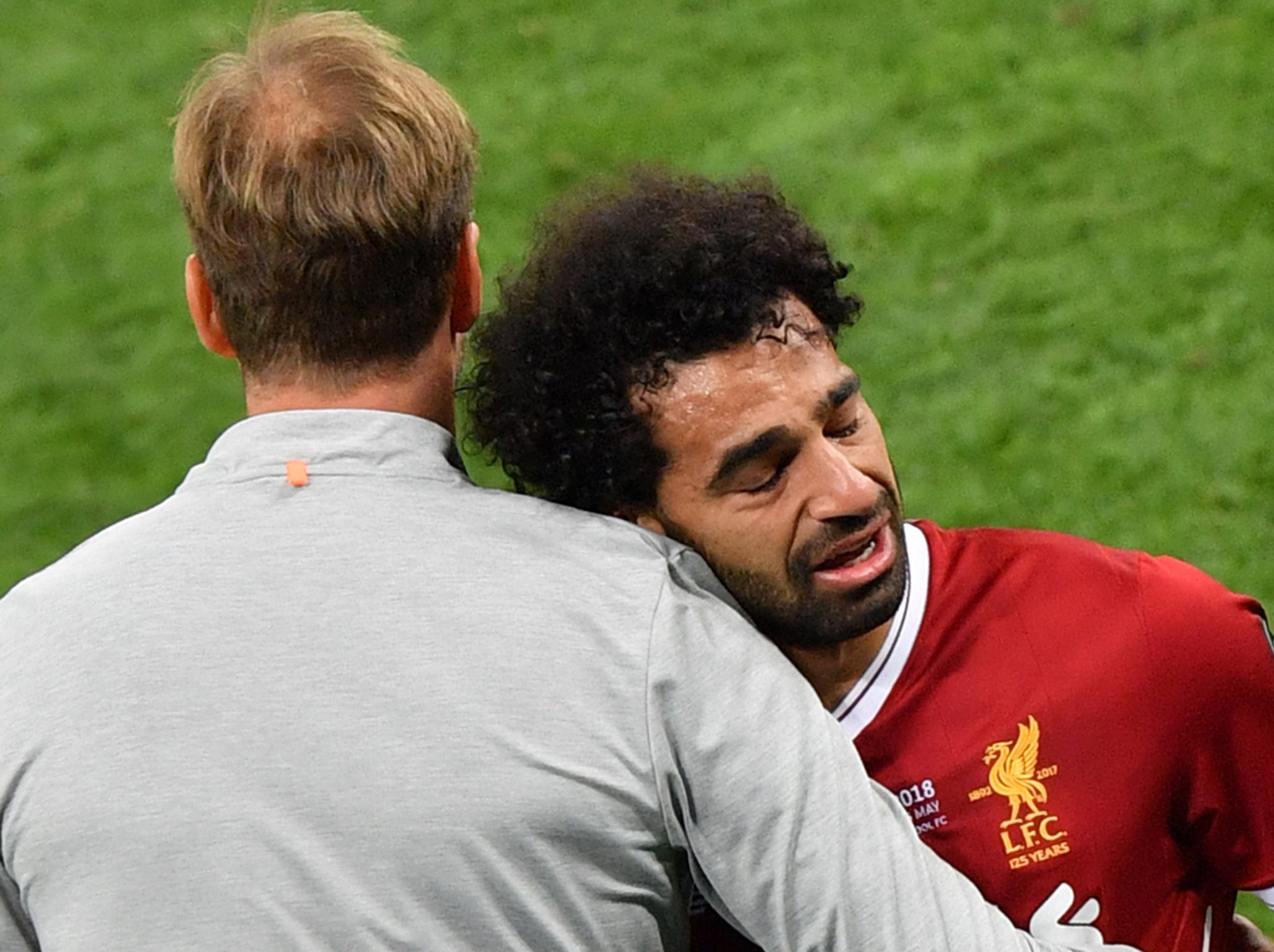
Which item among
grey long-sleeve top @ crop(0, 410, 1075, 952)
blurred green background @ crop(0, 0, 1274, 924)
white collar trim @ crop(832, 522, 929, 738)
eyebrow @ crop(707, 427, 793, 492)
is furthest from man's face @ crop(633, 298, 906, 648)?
blurred green background @ crop(0, 0, 1274, 924)

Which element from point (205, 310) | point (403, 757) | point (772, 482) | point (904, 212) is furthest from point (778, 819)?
point (904, 212)

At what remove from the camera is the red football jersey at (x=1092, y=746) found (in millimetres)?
2256

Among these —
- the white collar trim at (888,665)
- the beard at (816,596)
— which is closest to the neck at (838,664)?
the white collar trim at (888,665)

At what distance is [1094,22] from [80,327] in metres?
3.57

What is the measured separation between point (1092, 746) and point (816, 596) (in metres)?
0.38

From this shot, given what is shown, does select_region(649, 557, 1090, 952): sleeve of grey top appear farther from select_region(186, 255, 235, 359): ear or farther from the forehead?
select_region(186, 255, 235, 359): ear

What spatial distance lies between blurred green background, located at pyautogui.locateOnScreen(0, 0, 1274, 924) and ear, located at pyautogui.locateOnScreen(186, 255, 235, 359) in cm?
305

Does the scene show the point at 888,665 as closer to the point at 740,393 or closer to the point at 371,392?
the point at 740,393

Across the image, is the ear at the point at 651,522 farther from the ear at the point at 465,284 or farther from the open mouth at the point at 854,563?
the ear at the point at 465,284

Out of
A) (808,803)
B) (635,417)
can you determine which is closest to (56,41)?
(635,417)

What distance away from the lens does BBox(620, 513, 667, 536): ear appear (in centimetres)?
229

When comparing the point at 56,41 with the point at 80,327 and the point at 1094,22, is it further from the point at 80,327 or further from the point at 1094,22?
the point at 1094,22

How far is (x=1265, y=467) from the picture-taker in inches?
201

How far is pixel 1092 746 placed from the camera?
2277mm
